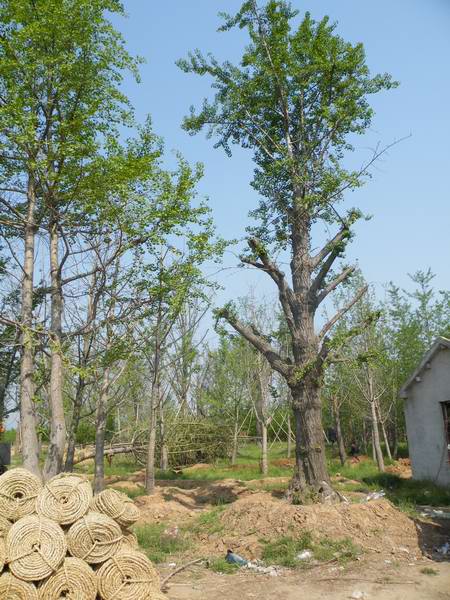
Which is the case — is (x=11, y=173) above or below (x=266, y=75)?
below

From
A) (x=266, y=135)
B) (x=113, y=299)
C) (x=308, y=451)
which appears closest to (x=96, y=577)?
(x=308, y=451)

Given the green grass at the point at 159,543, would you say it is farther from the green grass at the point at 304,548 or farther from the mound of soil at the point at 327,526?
the green grass at the point at 304,548

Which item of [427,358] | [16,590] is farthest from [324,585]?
[427,358]

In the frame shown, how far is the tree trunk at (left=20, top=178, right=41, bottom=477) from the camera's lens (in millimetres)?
10336

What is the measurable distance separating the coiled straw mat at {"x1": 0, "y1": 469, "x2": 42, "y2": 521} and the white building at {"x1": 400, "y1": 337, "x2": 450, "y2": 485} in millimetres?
11886

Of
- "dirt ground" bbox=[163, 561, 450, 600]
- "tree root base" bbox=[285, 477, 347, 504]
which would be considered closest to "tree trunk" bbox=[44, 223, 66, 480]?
"dirt ground" bbox=[163, 561, 450, 600]

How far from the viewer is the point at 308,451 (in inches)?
475

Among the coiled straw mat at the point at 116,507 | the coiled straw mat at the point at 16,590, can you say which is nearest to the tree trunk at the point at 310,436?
the coiled straw mat at the point at 116,507

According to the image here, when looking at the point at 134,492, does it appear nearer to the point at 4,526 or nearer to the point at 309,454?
the point at 309,454

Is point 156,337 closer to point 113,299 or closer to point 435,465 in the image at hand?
point 113,299

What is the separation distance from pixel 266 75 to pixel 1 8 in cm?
626

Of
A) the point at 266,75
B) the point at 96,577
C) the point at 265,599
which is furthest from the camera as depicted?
the point at 266,75

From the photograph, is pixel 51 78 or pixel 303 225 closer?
pixel 51 78

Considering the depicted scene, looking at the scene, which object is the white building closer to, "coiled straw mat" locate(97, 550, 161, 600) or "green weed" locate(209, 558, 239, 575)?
"green weed" locate(209, 558, 239, 575)
